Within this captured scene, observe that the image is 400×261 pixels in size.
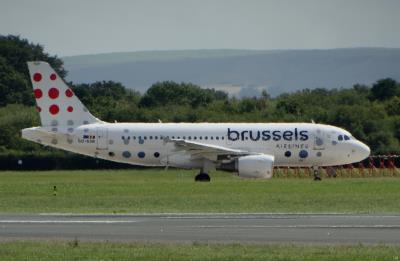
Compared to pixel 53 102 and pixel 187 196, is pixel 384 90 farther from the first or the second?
pixel 187 196

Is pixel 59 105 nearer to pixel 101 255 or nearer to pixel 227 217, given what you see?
pixel 227 217

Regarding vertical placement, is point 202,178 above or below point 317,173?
below

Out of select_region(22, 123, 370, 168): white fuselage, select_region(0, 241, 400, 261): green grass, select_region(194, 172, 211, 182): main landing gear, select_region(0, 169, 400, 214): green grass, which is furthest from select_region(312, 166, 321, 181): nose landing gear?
select_region(0, 241, 400, 261): green grass

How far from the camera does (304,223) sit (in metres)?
28.4

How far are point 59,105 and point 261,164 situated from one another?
942 centimetres

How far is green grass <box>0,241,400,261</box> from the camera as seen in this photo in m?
21.6

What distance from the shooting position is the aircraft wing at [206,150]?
174 feet

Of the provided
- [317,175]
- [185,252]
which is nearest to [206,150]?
[317,175]

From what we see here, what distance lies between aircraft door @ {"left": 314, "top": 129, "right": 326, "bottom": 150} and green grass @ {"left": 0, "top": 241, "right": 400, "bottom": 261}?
31.4 m

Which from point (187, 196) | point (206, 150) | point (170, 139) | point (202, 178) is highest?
point (170, 139)

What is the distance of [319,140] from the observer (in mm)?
54594

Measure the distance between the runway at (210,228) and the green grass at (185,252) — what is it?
1155 millimetres

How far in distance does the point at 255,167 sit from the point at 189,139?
3.69 metres

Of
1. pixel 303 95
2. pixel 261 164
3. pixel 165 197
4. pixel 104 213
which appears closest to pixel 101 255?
pixel 104 213
